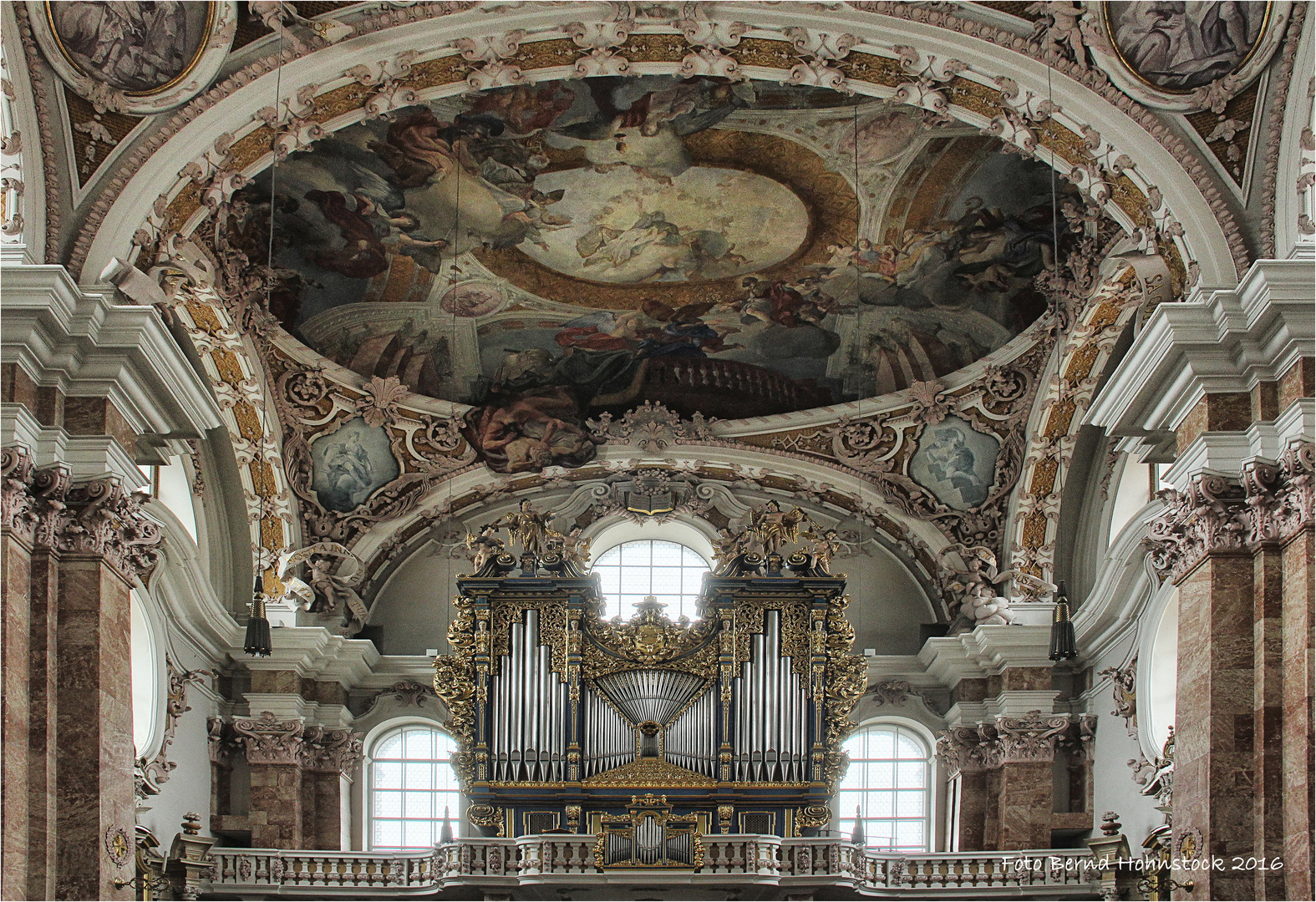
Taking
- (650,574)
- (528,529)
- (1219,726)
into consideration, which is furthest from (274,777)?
(1219,726)

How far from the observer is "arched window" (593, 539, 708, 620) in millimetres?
23156

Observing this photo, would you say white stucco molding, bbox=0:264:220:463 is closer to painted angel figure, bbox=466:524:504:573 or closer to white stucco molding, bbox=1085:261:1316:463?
painted angel figure, bbox=466:524:504:573

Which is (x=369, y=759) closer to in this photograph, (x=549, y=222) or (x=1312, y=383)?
(x=549, y=222)

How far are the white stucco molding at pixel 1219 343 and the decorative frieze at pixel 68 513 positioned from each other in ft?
27.4

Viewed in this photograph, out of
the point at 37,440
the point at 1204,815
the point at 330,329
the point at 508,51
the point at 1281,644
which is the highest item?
the point at 508,51

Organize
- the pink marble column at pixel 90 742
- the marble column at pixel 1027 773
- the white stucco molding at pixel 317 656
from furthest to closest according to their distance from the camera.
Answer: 1. the white stucco molding at pixel 317 656
2. the marble column at pixel 1027 773
3. the pink marble column at pixel 90 742

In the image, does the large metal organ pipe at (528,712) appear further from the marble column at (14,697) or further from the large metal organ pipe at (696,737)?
the marble column at (14,697)

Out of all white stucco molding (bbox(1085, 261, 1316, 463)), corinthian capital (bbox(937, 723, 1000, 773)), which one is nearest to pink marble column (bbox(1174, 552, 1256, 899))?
white stucco molding (bbox(1085, 261, 1316, 463))

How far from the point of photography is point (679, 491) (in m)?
23.0

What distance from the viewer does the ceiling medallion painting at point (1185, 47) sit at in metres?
13.8

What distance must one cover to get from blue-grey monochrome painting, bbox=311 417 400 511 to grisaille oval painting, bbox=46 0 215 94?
721cm

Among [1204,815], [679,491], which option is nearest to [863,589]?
[679,491]

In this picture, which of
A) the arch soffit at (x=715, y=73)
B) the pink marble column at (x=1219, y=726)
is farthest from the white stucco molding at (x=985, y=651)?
the arch soffit at (x=715, y=73)

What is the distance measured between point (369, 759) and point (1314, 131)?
1360cm
